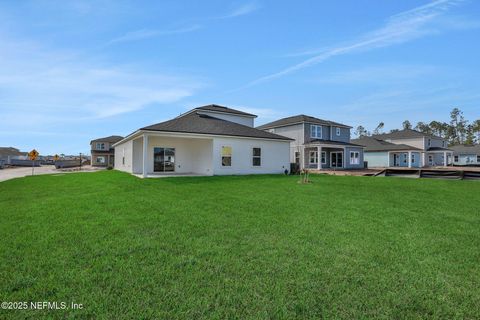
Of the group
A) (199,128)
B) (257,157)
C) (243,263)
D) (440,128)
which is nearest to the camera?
(243,263)

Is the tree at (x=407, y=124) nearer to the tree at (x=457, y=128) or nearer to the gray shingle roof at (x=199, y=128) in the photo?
the tree at (x=457, y=128)

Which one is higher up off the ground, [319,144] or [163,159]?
[319,144]

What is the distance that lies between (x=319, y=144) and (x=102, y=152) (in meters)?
45.2

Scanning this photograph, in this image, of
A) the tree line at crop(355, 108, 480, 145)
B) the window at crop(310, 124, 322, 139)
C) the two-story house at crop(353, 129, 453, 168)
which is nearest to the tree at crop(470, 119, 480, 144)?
the tree line at crop(355, 108, 480, 145)

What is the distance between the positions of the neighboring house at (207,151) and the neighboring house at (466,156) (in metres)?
49.9

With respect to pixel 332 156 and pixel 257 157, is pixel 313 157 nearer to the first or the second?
pixel 332 156

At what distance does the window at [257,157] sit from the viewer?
70.8 ft

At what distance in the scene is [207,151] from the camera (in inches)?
798

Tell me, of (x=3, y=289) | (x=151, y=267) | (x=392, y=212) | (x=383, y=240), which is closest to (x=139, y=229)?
(x=151, y=267)

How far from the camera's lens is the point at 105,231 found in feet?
18.6

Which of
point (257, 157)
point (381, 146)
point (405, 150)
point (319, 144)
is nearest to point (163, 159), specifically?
point (257, 157)

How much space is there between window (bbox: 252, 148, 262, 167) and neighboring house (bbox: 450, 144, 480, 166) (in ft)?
171

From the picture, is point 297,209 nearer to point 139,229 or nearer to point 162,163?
point 139,229

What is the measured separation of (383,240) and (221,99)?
30.9 metres
